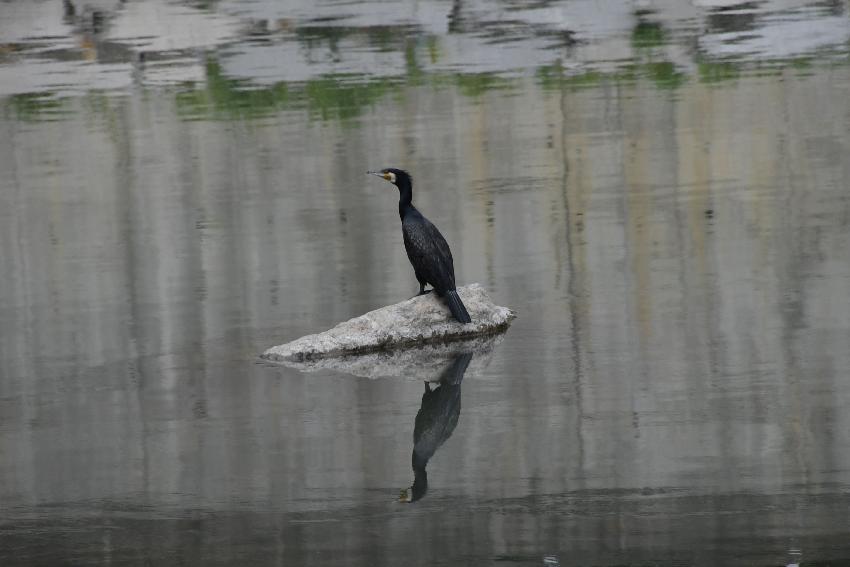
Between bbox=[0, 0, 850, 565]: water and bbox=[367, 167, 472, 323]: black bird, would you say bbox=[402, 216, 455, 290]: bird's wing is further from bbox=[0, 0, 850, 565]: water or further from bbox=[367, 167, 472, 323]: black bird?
bbox=[0, 0, 850, 565]: water

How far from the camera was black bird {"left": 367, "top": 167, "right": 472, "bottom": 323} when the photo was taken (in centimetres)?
1122

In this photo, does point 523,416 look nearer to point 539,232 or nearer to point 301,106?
point 539,232

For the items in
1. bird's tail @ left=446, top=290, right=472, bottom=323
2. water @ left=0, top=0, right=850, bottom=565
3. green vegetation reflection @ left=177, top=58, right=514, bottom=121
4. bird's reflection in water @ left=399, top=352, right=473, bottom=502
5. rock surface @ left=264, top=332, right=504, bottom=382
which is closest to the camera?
water @ left=0, top=0, right=850, bottom=565

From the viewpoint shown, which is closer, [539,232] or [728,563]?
[728,563]

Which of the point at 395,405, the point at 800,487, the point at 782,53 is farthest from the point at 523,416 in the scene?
the point at 782,53

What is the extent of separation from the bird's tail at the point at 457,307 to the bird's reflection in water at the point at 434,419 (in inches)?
14.4

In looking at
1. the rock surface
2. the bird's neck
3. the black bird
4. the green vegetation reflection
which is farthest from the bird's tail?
the green vegetation reflection

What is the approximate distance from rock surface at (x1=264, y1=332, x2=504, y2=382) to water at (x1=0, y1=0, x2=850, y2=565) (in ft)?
0.35

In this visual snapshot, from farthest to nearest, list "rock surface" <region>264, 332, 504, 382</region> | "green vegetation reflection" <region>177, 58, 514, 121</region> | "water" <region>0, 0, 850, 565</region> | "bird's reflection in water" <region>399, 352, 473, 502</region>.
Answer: "green vegetation reflection" <region>177, 58, 514, 121</region> → "rock surface" <region>264, 332, 504, 382</region> → "bird's reflection in water" <region>399, 352, 473, 502</region> → "water" <region>0, 0, 850, 565</region>

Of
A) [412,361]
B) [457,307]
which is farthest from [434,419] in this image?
[457,307]

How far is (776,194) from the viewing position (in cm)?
1566

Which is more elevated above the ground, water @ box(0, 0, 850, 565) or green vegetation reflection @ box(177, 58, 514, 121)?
green vegetation reflection @ box(177, 58, 514, 121)

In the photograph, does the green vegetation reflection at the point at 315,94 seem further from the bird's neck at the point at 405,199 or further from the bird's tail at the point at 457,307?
the bird's tail at the point at 457,307

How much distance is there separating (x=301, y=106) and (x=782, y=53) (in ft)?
23.1
